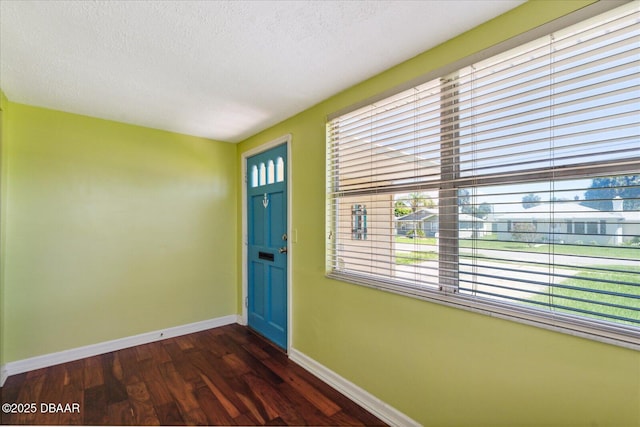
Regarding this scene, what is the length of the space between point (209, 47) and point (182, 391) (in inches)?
96.4

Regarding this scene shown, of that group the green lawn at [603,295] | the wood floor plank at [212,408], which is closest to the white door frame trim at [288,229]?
the wood floor plank at [212,408]

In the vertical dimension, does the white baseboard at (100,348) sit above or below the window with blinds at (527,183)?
below

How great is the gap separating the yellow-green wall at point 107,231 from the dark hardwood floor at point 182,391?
1.29ft

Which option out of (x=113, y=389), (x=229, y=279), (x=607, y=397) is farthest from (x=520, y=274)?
(x=229, y=279)

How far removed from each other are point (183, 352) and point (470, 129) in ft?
10.3

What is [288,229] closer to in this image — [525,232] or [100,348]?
[525,232]

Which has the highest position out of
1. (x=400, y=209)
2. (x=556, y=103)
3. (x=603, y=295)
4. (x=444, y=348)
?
(x=556, y=103)

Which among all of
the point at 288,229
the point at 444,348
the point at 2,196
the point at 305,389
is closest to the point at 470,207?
the point at 444,348

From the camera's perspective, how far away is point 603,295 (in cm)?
116

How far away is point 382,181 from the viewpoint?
1.98 m

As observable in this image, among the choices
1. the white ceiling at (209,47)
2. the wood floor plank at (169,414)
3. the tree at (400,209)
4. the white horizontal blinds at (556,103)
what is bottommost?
the wood floor plank at (169,414)

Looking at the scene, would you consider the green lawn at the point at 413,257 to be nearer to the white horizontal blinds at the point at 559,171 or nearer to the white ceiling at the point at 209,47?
the white horizontal blinds at the point at 559,171

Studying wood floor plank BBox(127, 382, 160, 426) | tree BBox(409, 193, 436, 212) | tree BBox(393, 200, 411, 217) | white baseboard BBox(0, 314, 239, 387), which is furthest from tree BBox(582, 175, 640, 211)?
white baseboard BBox(0, 314, 239, 387)

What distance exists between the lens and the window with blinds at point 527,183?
3.65 feet
